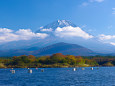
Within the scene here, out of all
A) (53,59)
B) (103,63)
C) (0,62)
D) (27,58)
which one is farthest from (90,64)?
(0,62)

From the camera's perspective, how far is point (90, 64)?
17475 cm

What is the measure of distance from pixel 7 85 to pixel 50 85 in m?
8.79

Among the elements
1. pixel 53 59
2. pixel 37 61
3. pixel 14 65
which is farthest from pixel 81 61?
pixel 14 65

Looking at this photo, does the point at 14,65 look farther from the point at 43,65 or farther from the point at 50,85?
the point at 50,85

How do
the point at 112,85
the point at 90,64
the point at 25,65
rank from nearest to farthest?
the point at 112,85
the point at 25,65
the point at 90,64

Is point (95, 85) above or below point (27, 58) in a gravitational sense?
below

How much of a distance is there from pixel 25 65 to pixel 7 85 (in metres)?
109

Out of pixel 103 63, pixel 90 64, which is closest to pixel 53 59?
pixel 90 64

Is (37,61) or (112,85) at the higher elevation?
(37,61)

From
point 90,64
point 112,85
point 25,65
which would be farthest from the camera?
point 90,64

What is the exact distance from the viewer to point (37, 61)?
6417 inches

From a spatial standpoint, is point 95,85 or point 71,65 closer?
point 95,85

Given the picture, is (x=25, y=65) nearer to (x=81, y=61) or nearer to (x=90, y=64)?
(x=81, y=61)

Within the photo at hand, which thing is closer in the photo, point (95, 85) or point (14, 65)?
point (95, 85)
